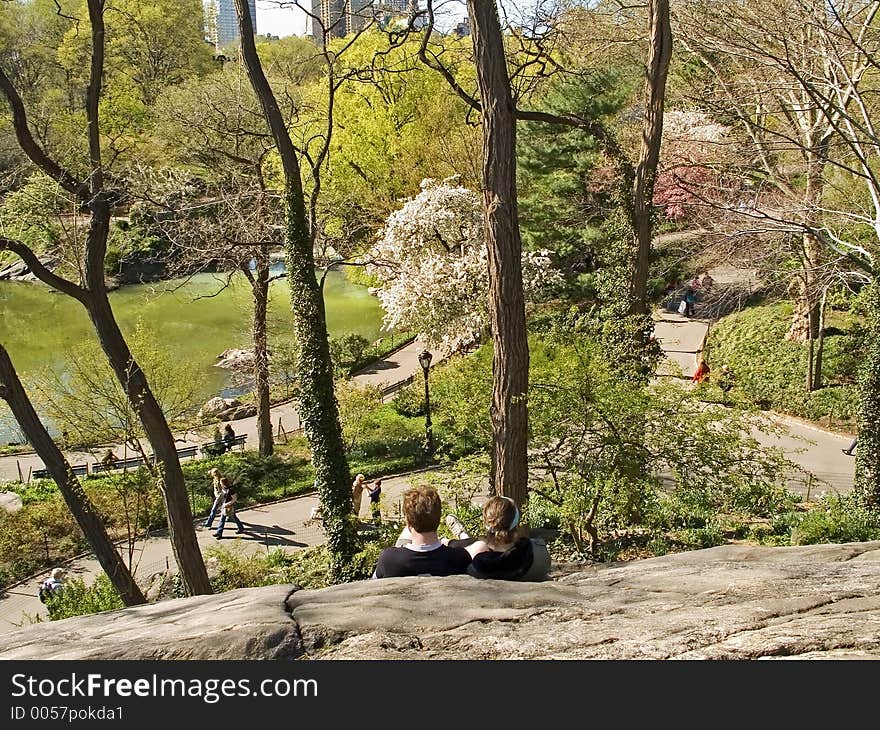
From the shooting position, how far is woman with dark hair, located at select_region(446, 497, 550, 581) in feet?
15.9

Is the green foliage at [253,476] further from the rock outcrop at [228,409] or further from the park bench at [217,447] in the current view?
the rock outcrop at [228,409]

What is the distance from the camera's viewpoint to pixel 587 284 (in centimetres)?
2461

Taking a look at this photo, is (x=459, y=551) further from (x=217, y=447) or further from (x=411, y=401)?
(x=411, y=401)

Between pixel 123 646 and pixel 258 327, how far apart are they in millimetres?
14242

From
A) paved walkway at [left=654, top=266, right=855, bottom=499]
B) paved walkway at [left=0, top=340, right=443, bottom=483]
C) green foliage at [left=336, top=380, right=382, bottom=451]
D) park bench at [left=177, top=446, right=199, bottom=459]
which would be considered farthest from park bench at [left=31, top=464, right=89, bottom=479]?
paved walkway at [left=654, top=266, right=855, bottom=499]

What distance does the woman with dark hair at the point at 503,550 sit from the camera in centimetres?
484

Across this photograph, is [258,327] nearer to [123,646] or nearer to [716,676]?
[123,646]

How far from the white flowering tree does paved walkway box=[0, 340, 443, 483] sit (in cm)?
229

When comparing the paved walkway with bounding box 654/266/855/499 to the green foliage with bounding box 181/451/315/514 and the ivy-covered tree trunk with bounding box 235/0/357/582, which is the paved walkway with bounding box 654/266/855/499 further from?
the green foliage with bounding box 181/451/315/514

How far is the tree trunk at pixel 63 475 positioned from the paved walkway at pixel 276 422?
6666 millimetres

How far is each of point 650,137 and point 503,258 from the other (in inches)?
161

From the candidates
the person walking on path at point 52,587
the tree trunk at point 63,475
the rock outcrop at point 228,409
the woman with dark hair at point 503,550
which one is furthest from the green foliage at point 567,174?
the woman with dark hair at point 503,550

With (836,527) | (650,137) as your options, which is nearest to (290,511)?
(650,137)

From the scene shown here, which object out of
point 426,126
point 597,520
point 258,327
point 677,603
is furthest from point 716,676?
point 426,126
